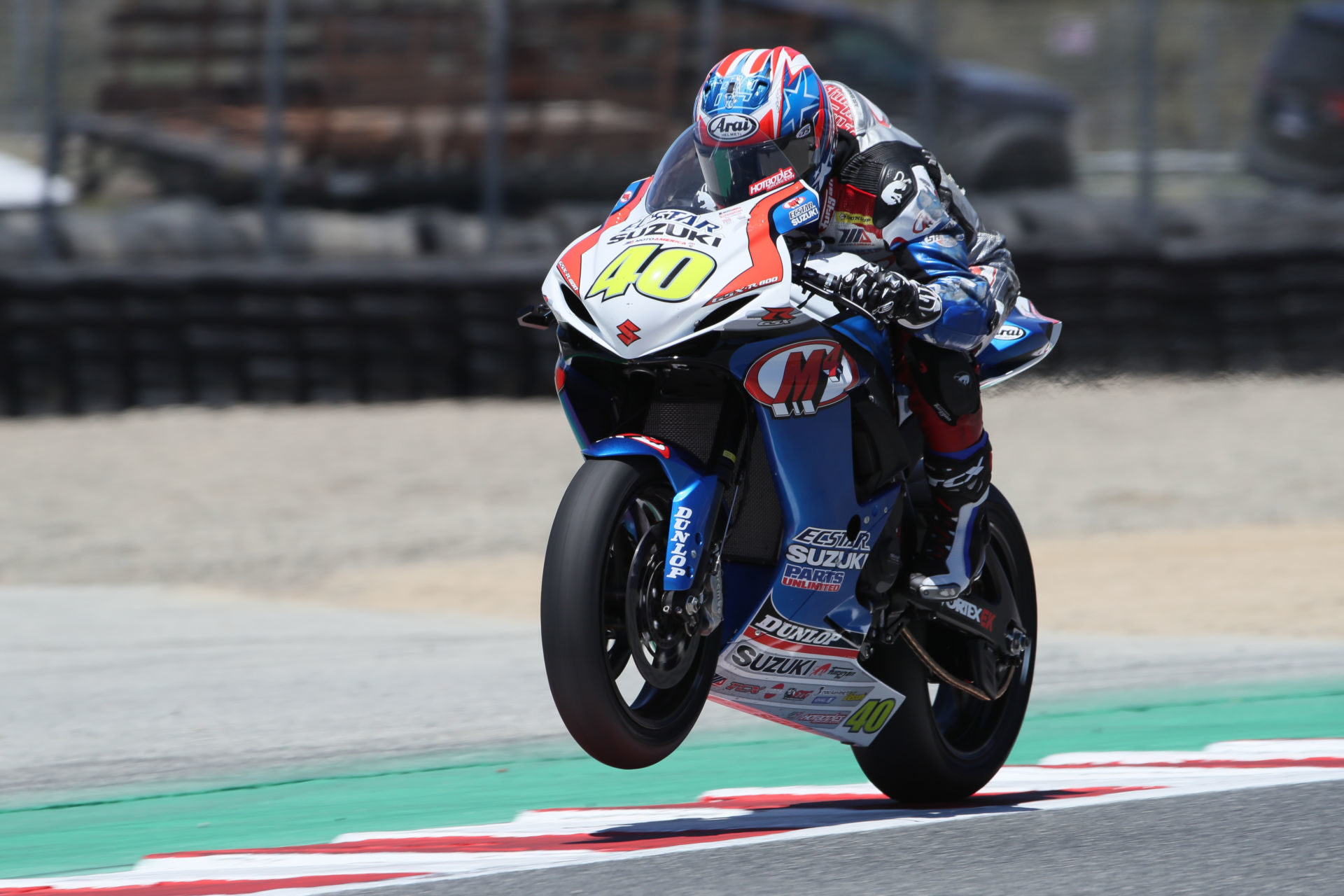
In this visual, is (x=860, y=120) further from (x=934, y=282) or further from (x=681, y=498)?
(x=681, y=498)

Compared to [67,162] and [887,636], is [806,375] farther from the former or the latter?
[67,162]

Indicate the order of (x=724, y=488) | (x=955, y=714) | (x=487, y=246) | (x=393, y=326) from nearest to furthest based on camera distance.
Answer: (x=724, y=488) → (x=955, y=714) → (x=393, y=326) → (x=487, y=246)

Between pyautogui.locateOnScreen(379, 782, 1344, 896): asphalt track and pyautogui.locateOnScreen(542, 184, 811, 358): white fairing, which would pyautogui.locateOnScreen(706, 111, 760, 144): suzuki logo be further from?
pyautogui.locateOnScreen(379, 782, 1344, 896): asphalt track

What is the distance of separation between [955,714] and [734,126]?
1.87 m

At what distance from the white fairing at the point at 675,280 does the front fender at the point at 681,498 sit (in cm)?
20

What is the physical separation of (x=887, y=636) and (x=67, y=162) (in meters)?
9.86

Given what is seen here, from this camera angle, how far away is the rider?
441 centimetres

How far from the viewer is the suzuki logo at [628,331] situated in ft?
13.5

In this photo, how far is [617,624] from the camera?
163 inches

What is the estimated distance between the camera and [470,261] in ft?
45.3

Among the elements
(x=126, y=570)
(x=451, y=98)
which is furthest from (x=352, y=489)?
(x=451, y=98)

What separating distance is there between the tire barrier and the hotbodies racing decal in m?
8.79

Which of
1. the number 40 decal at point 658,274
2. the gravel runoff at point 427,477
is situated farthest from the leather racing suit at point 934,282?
the gravel runoff at point 427,477

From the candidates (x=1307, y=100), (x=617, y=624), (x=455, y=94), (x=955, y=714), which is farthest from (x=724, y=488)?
(x=1307, y=100)
